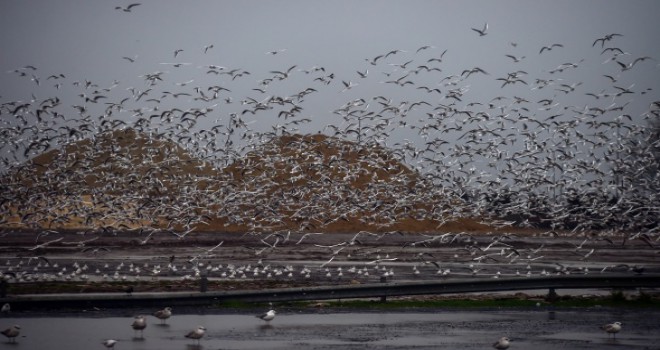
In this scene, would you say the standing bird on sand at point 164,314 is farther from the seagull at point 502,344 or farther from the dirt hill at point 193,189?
the dirt hill at point 193,189

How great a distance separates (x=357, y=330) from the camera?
20375 millimetres

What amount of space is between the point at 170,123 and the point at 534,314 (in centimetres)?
2076

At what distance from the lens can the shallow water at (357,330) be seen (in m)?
17.9

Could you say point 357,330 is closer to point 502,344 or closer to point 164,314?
point 164,314

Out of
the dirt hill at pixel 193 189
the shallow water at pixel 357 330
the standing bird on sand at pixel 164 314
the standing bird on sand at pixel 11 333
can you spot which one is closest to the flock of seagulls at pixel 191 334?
the standing bird on sand at pixel 11 333

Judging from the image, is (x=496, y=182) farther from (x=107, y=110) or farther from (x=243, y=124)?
(x=107, y=110)

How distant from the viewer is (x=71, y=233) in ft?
248

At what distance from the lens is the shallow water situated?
17875 mm

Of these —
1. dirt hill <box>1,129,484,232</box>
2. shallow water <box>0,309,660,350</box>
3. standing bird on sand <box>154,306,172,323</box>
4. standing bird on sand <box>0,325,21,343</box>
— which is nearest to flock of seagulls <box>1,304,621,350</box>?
standing bird on sand <box>0,325,21,343</box>

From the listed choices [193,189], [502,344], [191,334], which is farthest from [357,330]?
[193,189]

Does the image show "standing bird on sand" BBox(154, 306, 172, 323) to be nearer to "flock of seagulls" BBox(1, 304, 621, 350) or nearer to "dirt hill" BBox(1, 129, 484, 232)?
"flock of seagulls" BBox(1, 304, 621, 350)

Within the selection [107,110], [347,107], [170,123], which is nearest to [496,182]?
[347,107]

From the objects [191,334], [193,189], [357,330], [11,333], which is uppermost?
[193,189]

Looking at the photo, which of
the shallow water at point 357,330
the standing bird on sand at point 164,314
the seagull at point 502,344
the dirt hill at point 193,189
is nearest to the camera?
the seagull at point 502,344
